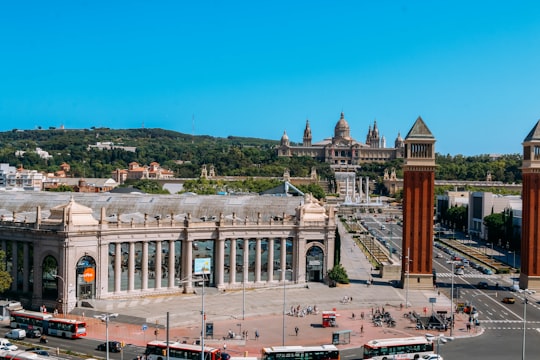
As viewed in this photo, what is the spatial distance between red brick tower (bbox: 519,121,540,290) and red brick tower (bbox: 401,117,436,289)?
14.1m

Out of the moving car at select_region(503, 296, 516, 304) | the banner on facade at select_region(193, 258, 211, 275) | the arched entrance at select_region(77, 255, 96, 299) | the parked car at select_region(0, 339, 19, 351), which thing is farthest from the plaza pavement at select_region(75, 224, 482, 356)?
the parked car at select_region(0, 339, 19, 351)

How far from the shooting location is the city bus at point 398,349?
6412 centimetres

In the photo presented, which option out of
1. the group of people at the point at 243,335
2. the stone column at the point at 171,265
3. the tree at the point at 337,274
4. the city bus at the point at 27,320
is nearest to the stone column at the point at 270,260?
the tree at the point at 337,274

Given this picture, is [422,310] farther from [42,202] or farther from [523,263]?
[42,202]

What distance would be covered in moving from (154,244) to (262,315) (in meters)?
18.2

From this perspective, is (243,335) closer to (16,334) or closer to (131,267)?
(16,334)

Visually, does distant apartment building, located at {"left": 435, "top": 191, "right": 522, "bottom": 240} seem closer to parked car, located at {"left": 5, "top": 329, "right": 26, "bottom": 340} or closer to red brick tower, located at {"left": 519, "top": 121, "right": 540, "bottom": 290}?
red brick tower, located at {"left": 519, "top": 121, "right": 540, "bottom": 290}

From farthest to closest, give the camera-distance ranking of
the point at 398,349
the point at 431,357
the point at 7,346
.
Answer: the point at 398,349
the point at 431,357
the point at 7,346

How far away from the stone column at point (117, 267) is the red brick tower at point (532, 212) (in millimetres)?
59123

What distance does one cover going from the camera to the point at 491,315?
8831 cm

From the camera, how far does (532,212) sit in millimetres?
104875

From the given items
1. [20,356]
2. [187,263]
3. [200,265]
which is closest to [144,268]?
[187,263]

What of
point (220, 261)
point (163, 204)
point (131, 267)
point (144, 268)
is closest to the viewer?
point (131, 267)

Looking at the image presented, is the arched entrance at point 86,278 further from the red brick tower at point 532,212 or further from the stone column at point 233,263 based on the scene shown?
the red brick tower at point 532,212
